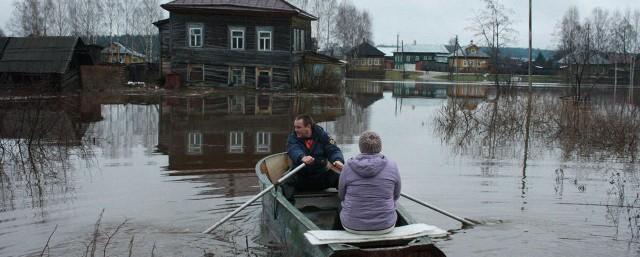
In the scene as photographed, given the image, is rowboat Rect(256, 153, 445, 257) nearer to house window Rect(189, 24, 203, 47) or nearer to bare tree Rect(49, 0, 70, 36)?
house window Rect(189, 24, 203, 47)

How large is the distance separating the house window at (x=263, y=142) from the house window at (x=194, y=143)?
141cm

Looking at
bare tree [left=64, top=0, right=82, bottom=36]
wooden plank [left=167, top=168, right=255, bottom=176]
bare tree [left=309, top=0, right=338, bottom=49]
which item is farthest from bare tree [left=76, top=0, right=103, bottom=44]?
wooden plank [left=167, top=168, right=255, bottom=176]

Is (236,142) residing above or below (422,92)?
below

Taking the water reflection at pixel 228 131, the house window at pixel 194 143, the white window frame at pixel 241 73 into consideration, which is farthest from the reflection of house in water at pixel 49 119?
the white window frame at pixel 241 73

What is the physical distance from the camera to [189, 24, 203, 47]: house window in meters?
37.6

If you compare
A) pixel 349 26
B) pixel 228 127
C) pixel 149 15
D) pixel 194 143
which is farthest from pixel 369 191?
pixel 349 26

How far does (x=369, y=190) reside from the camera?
19.0 ft

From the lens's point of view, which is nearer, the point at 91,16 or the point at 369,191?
the point at 369,191

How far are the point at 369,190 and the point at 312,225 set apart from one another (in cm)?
86

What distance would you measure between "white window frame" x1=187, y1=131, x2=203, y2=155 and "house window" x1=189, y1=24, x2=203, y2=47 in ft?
66.8

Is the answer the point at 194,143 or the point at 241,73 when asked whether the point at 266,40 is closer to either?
the point at 241,73

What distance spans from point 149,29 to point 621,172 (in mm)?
61064

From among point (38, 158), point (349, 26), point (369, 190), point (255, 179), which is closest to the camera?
point (369, 190)

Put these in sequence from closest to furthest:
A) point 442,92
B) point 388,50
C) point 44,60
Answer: point 44,60, point 442,92, point 388,50
